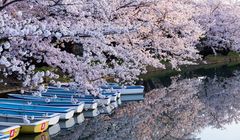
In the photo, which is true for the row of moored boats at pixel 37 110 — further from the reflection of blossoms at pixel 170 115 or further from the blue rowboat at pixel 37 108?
the reflection of blossoms at pixel 170 115

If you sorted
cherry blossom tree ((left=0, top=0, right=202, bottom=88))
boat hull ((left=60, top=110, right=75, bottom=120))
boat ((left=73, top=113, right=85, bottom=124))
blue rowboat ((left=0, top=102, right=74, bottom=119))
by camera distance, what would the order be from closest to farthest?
cherry blossom tree ((left=0, top=0, right=202, bottom=88)) → blue rowboat ((left=0, top=102, right=74, bottom=119)) → boat hull ((left=60, top=110, right=75, bottom=120)) → boat ((left=73, top=113, right=85, bottom=124))

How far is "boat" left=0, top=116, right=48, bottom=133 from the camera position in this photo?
1332 centimetres

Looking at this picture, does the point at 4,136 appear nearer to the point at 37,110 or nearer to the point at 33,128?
the point at 33,128

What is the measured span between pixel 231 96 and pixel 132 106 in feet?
19.0

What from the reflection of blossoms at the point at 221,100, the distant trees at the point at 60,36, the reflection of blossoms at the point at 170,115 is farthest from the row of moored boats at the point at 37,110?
the reflection of blossoms at the point at 221,100

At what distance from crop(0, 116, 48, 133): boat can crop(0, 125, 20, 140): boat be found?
0.33 metres

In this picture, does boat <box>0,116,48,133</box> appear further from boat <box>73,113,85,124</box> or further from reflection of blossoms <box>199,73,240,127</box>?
reflection of blossoms <box>199,73,240,127</box>

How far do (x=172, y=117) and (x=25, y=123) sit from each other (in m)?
6.58

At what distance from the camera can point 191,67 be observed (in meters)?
38.3

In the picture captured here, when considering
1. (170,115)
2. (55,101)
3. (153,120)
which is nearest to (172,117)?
(170,115)

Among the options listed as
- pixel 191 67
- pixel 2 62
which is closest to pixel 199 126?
pixel 2 62

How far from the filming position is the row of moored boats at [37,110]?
13.1 meters

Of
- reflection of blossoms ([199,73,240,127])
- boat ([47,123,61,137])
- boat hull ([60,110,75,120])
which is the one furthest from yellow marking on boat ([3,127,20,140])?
reflection of blossoms ([199,73,240,127])

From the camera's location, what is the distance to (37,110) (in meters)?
14.8
